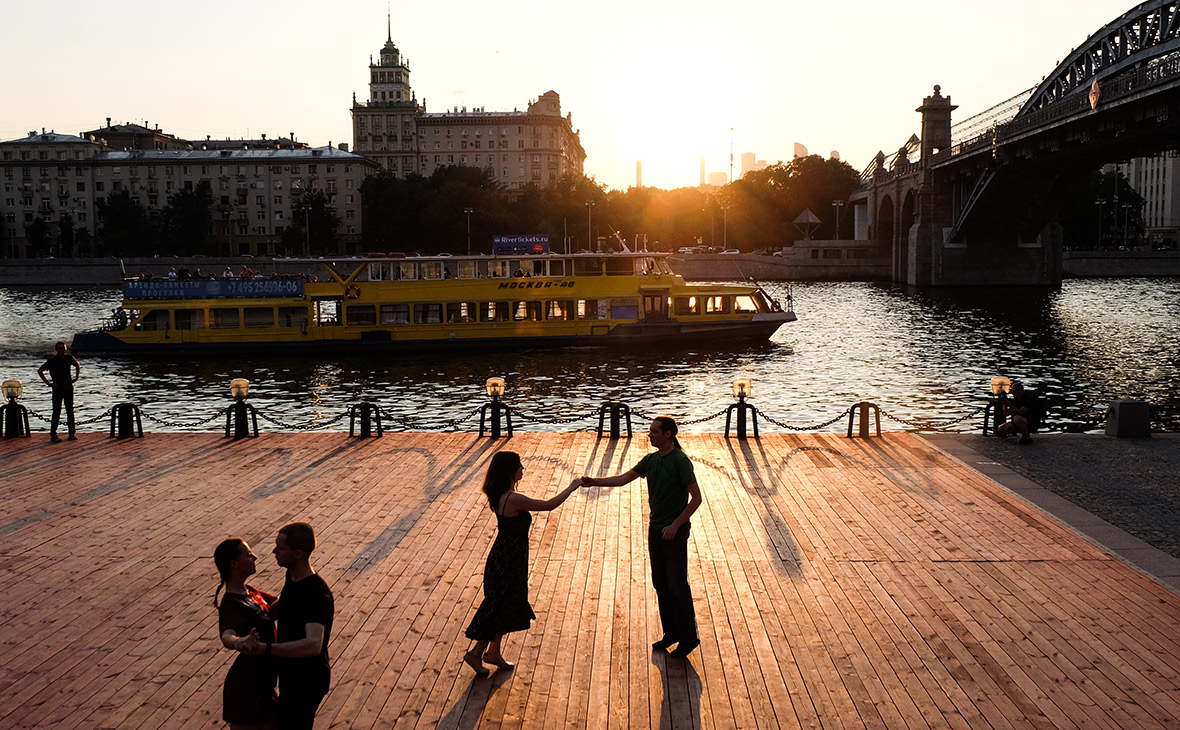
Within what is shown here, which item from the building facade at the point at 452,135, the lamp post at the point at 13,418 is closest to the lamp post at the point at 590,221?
the building facade at the point at 452,135

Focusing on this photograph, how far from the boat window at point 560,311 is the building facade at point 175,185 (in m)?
112

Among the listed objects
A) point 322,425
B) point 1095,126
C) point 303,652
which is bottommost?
point 322,425

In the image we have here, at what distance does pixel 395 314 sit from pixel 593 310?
9170 millimetres

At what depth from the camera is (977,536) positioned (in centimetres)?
1214

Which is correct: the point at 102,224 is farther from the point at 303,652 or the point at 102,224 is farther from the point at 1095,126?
the point at 303,652

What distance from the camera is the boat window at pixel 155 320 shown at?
144 feet

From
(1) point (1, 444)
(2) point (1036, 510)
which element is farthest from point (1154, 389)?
(1) point (1, 444)

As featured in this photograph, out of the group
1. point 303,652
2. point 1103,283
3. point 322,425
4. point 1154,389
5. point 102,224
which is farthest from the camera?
point 102,224

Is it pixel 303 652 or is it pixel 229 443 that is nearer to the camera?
pixel 303 652

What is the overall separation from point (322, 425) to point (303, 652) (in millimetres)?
23608

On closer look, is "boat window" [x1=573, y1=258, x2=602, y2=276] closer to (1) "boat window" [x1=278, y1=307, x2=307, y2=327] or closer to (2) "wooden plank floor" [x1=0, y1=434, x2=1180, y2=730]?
(1) "boat window" [x1=278, y1=307, x2=307, y2=327]

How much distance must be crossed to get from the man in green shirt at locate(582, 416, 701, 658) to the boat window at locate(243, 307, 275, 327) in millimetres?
39238

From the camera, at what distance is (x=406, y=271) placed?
1781 inches

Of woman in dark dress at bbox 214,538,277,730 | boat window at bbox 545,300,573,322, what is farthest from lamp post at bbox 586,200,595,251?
woman in dark dress at bbox 214,538,277,730
